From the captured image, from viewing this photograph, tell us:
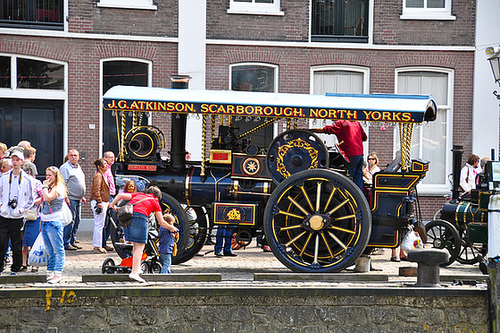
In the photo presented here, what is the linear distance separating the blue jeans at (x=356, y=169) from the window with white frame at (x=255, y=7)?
786cm

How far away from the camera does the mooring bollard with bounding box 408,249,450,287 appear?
8.57m

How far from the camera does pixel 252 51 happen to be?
17.8 m

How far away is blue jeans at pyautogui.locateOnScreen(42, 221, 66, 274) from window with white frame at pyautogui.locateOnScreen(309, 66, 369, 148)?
9.44 meters

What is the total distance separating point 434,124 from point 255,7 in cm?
473

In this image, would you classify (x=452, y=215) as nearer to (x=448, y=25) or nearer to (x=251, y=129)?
(x=251, y=129)

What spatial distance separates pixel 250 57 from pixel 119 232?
7701 mm

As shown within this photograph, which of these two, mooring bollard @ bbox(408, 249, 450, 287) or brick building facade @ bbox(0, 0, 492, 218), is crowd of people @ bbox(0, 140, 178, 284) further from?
brick building facade @ bbox(0, 0, 492, 218)

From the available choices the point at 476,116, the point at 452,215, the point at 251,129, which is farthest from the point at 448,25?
the point at 251,129

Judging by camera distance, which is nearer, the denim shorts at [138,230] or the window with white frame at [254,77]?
the denim shorts at [138,230]

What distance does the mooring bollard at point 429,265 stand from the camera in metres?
8.57

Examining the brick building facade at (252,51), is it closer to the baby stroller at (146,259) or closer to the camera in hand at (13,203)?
the camera in hand at (13,203)

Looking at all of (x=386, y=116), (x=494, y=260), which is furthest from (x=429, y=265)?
(x=386, y=116)

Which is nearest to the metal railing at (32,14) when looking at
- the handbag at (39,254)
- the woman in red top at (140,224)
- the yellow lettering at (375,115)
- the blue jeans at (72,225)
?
the blue jeans at (72,225)

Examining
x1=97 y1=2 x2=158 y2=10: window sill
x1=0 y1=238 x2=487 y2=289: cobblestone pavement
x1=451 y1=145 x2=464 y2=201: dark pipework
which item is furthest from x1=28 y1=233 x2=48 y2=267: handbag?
x1=97 y1=2 x2=158 y2=10: window sill
